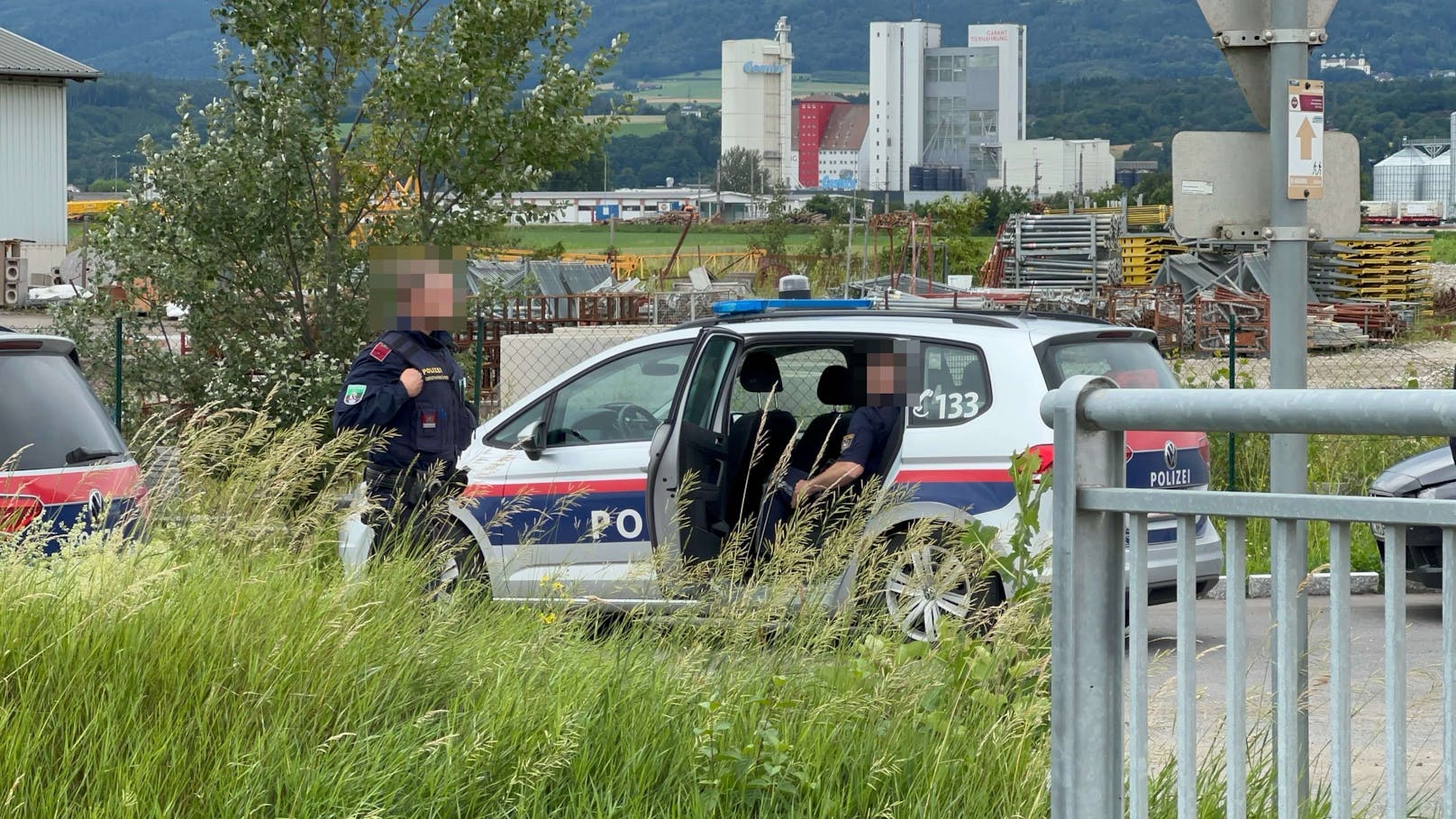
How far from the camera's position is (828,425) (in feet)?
23.9

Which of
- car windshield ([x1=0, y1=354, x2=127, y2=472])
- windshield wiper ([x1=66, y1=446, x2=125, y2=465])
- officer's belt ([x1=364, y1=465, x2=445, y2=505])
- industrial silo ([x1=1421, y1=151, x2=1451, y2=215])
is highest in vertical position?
industrial silo ([x1=1421, y1=151, x2=1451, y2=215])

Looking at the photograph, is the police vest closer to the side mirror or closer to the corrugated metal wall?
the side mirror

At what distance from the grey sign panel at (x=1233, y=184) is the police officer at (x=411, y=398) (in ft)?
9.41

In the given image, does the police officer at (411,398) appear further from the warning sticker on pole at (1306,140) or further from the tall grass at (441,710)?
the warning sticker on pole at (1306,140)

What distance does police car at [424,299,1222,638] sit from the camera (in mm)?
6867

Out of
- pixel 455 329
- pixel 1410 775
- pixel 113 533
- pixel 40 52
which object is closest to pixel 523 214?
pixel 455 329

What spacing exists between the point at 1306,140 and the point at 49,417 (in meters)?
4.54

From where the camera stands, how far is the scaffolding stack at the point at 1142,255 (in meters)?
44.3

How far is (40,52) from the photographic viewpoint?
50906 millimetres

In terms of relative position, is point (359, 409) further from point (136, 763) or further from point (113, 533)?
point (136, 763)

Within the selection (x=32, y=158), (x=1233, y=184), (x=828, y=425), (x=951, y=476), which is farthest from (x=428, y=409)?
(x=32, y=158)

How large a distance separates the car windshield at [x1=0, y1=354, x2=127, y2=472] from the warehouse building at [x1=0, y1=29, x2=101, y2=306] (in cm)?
4592

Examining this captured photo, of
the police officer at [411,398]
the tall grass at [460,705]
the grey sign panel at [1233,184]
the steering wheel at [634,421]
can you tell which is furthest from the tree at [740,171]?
the tall grass at [460,705]

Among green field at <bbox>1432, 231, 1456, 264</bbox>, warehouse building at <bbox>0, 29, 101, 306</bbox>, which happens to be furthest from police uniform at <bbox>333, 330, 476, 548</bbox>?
green field at <bbox>1432, 231, 1456, 264</bbox>
